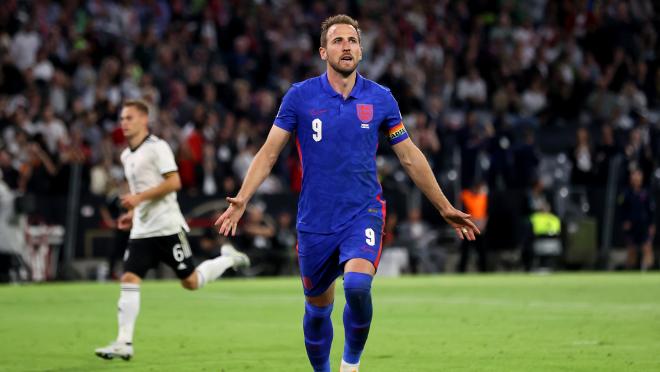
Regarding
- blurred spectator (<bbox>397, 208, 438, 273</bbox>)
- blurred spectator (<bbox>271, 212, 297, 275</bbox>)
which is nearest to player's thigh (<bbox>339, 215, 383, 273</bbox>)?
blurred spectator (<bbox>271, 212, 297, 275</bbox>)

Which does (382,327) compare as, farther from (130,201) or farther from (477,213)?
(477,213)

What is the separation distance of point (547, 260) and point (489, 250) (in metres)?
1.33

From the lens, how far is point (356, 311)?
8.32m

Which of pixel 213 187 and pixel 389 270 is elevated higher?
pixel 213 187

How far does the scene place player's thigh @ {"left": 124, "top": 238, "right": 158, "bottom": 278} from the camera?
1210cm

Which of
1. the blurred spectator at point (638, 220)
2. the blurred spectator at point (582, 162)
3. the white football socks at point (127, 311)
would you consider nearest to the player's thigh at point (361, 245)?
the white football socks at point (127, 311)

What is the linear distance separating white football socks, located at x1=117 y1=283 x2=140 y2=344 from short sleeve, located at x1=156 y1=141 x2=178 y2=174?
126 centimetres

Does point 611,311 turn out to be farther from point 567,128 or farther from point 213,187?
point 567,128

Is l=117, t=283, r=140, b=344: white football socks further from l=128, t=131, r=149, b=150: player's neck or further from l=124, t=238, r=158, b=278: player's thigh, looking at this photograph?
l=128, t=131, r=149, b=150: player's neck

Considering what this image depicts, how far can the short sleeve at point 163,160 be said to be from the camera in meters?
12.5

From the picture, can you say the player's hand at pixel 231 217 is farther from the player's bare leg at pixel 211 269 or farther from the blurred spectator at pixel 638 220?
the blurred spectator at pixel 638 220

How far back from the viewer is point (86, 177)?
25266mm

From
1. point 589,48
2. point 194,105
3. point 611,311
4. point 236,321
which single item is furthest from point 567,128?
point 236,321

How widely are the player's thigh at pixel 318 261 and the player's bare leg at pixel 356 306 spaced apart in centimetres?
21
